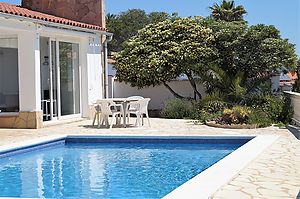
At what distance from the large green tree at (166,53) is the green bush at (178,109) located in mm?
1303

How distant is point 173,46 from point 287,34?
5.05 meters

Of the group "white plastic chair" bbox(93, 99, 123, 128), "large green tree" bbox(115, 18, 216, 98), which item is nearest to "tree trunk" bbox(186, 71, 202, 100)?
"large green tree" bbox(115, 18, 216, 98)

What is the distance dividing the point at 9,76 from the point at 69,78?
247cm

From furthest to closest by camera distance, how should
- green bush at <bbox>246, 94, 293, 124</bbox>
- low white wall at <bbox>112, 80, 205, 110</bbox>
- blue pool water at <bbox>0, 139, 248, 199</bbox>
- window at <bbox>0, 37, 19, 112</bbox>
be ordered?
low white wall at <bbox>112, 80, 205, 110</bbox> < green bush at <bbox>246, 94, 293, 124</bbox> < window at <bbox>0, 37, 19, 112</bbox> < blue pool water at <bbox>0, 139, 248, 199</bbox>

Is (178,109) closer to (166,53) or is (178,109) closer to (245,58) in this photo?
(166,53)

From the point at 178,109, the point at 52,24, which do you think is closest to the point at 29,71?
the point at 52,24

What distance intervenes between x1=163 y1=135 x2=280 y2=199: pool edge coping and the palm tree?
1390 inches

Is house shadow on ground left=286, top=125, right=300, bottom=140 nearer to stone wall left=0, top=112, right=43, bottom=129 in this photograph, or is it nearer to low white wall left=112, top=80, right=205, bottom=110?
low white wall left=112, top=80, right=205, bottom=110

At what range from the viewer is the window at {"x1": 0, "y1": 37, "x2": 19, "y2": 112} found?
1579 cm

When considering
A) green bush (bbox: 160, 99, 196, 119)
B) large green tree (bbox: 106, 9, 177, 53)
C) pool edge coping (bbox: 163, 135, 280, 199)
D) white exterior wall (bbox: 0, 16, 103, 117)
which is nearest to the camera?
pool edge coping (bbox: 163, 135, 280, 199)

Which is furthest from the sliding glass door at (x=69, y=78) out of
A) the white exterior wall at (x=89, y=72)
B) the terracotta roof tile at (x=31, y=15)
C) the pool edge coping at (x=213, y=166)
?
the pool edge coping at (x=213, y=166)

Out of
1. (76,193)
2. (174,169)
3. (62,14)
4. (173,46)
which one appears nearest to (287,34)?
(173,46)

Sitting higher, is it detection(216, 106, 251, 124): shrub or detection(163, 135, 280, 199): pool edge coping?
detection(216, 106, 251, 124): shrub

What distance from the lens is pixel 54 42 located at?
55.0ft
